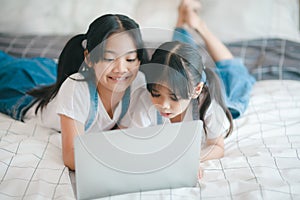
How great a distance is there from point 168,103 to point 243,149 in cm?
41

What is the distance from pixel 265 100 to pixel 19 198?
99 centimetres

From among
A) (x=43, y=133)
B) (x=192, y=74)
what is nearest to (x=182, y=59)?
(x=192, y=74)

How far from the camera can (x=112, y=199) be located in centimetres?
100

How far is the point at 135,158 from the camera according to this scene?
3.29 feet

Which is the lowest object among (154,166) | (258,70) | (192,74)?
(258,70)

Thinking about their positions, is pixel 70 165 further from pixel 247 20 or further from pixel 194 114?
pixel 247 20

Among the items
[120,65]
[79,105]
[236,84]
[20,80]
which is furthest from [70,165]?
[236,84]

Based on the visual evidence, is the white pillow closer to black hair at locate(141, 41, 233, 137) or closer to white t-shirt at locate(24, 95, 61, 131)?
white t-shirt at locate(24, 95, 61, 131)

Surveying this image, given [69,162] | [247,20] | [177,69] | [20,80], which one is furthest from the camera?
[247,20]

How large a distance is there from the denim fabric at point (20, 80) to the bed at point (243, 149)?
0.05 m

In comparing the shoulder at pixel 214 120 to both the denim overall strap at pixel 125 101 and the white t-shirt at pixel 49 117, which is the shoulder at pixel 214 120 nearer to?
the denim overall strap at pixel 125 101

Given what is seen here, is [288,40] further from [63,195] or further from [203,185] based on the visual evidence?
[63,195]

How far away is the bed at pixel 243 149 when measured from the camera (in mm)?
1021

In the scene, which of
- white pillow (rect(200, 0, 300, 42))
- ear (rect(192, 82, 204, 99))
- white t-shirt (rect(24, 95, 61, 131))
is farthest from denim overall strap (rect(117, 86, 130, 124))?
white pillow (rect(200, 0, 300, 42))
